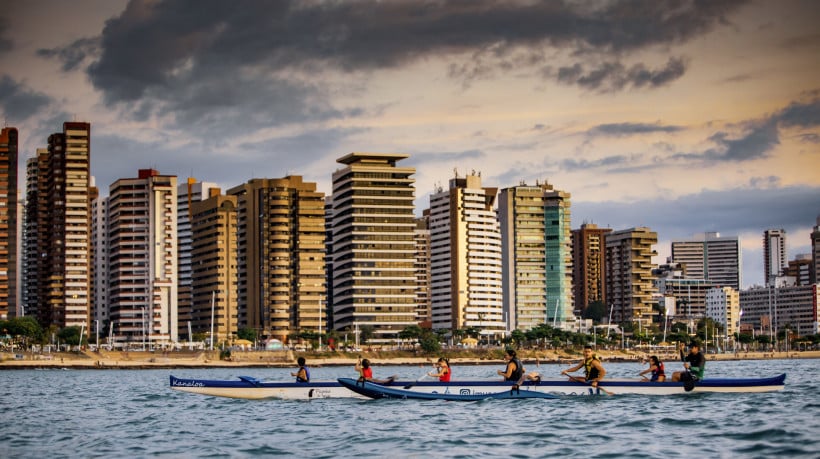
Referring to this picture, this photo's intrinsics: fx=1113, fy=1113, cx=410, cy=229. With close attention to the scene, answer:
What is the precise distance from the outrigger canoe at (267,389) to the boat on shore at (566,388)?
299 cm

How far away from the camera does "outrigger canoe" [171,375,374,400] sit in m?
50.7

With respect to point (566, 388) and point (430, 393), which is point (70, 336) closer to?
point (430, 393)

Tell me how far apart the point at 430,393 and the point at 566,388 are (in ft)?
19.5

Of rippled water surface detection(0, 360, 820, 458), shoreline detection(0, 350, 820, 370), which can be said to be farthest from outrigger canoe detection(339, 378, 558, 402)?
shoreline detection(0, 350, 820, 370)

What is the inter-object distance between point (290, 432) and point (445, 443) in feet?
21.5

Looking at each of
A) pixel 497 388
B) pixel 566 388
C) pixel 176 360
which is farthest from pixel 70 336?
pixel 566 388

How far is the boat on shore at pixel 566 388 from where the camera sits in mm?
47750

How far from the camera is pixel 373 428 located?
40406mm

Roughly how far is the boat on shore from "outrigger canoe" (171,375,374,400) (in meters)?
2.99

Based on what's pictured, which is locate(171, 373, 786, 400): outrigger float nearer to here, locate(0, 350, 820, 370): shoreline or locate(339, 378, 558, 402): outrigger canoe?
locate(339, 378, 558, 402): outrigger canoe

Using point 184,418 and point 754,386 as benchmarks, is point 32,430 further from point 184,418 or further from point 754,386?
point 754,386

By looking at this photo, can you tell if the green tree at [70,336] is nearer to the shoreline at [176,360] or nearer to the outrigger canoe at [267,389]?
the shoreline at [176,360]

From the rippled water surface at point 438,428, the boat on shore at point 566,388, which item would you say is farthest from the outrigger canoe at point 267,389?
the boat on shore at point 566,388

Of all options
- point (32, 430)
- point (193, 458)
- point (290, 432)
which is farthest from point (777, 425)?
point (32, 430)
